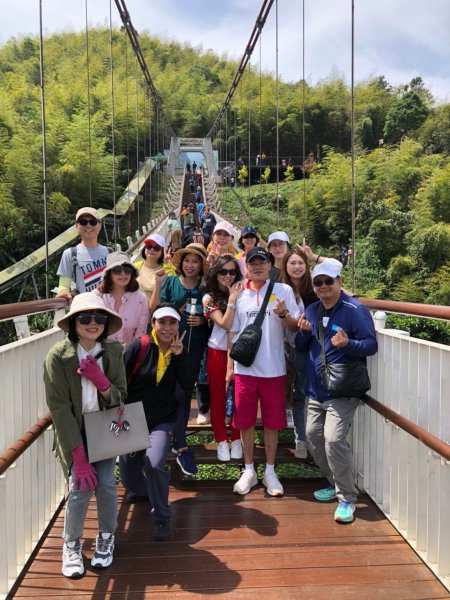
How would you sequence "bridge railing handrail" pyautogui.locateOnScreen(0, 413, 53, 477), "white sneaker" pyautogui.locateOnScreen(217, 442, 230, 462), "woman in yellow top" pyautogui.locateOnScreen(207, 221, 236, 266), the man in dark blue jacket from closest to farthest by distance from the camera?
"bridge railing handrail" pyautogui.locateOnScreen(0, 413, 53, 477)
the man in dark blue jacket
"white sneaker" pyautogui.locateOnScreen(217, 442, 230, 462)
"woman in yellow top" pyautogui.locateOnScreen(207, 221, 236, 266)

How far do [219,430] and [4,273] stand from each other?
1194cm

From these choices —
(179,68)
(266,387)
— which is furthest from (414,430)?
(179,68)

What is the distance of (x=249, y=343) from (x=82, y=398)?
36.4 inches

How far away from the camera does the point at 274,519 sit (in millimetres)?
2594

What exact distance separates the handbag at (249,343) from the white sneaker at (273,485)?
62cm

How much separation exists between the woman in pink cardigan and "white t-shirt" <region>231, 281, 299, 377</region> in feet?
1.62

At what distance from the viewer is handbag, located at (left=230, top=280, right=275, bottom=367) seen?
2748mm

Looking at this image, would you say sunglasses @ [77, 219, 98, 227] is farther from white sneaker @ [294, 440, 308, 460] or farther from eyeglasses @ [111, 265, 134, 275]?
white sneaker @ [294, 440, 308, 460]

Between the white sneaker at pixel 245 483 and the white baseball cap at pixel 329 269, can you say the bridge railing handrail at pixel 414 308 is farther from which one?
the white sneaker at pixel 245 483

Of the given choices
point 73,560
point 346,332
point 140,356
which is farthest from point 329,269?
point 73,560

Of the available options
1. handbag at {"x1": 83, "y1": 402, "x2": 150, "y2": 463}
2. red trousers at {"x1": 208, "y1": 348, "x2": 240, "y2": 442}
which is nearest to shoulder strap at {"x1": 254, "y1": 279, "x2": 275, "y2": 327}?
red trousers at {"x1": 208, "y1": 348, "x2": 240, "y2": 442}

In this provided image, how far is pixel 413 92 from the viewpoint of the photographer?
120ft

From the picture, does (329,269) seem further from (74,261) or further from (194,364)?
(74,261)

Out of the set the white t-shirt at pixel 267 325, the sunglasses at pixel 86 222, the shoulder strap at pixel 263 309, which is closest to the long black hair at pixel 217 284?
the white t-shirt at pixel 267 325
